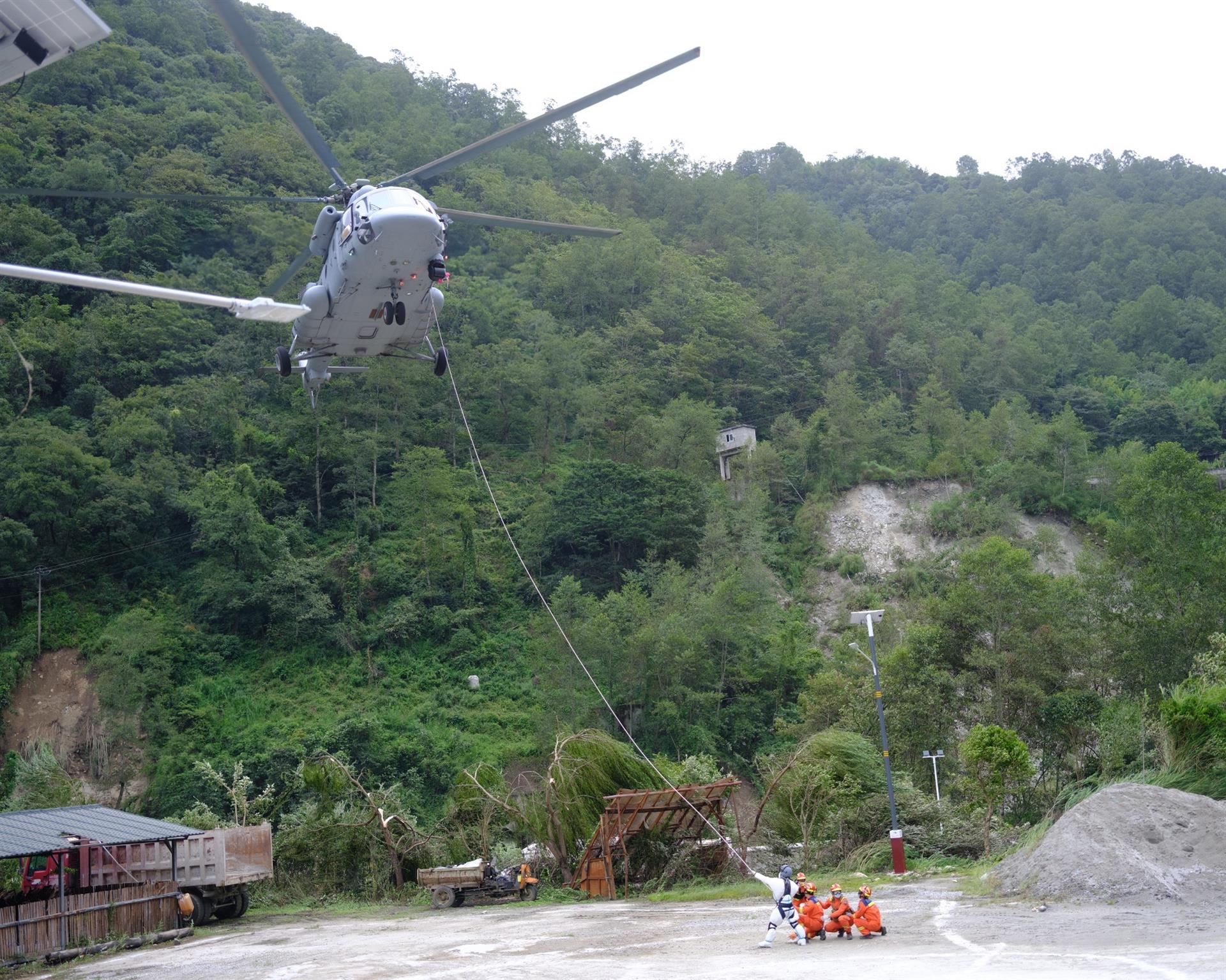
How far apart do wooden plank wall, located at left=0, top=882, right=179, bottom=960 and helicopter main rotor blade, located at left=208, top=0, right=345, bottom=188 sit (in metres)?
11.8

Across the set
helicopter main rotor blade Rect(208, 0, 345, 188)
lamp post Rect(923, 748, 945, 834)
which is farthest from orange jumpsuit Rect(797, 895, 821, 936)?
lamp post Rect(923, 748, 945, 834)

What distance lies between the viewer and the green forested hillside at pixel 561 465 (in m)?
35.4

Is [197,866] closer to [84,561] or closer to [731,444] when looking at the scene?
[84,561]

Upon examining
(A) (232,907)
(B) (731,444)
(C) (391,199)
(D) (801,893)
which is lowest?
(A) (232,907)

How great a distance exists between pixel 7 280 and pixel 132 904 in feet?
164

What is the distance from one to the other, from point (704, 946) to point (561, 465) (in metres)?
46.7

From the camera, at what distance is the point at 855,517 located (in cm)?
5572

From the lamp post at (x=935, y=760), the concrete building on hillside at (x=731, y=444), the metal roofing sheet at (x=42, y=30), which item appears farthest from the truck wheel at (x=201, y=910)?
the concrete building on hillside at (x=731, y=444)

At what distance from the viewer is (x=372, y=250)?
15.1 m

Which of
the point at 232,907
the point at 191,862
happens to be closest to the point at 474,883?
the point at 232,907

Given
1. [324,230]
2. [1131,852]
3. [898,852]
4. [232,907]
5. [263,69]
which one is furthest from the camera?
[232,907]

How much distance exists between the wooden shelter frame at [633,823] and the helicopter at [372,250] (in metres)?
8.37

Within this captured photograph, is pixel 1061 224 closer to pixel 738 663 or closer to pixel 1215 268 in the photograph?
pixel 1215 268

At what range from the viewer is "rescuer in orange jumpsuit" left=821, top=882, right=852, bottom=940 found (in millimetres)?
12727
